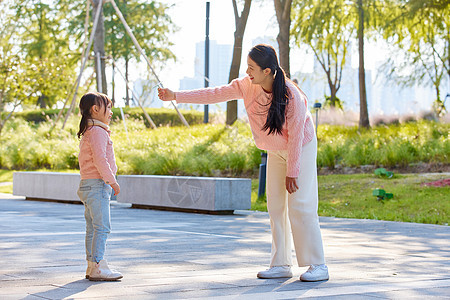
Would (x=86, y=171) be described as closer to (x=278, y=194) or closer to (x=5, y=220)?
(x=278, y=194)

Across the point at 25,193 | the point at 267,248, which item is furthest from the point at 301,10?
the point at 267,248

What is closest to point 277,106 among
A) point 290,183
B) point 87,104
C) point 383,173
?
point 290,183

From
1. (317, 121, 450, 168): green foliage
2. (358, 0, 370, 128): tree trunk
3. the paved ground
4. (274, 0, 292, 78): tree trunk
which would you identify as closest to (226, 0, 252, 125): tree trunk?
(274, 0, 292, 78): tree trunk

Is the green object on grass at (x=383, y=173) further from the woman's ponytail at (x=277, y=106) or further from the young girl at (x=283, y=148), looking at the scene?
the woman's ponytail at (x=277, y=106)

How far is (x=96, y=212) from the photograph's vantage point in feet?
16.9

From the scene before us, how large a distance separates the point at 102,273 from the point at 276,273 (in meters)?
1.29

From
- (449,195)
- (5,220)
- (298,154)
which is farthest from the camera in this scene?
(449,195)

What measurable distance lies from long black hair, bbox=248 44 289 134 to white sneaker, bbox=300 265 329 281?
1028 millimetres

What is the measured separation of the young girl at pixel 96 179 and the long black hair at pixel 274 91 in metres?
1.16

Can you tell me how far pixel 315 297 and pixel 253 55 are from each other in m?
1.80

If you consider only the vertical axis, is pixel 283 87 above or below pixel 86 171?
above

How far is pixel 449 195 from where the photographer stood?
12773 mm

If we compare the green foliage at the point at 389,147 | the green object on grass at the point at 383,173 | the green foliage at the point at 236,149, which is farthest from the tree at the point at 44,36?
the green object on grass at the point at 383,173

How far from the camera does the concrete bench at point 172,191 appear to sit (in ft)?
40.1
